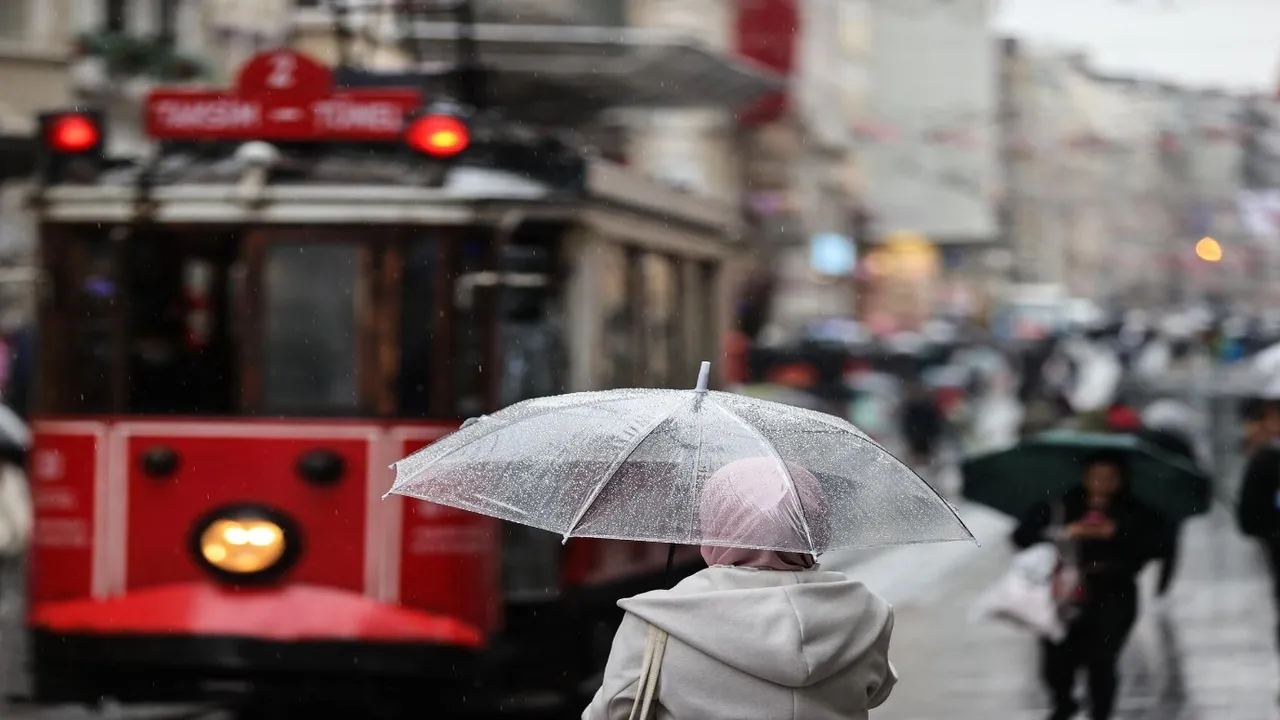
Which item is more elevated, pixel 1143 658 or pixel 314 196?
pixel 314 196

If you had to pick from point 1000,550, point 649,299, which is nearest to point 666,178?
point 649,299

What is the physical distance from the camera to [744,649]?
3.52m

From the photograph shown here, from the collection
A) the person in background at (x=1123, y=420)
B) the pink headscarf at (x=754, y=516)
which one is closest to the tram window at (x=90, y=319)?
the pink headscarf at (x=754, y=516)

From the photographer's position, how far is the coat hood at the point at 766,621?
3521 mm

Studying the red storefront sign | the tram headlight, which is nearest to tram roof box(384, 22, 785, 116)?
the tram headlight

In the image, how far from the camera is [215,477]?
852 cm

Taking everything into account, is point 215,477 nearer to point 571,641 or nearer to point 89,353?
point 89,353

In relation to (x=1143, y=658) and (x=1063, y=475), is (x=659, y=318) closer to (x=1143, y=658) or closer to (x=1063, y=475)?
(x=1063, y=475)

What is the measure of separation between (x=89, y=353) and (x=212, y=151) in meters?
1.01

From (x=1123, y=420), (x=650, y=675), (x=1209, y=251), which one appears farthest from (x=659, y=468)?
(x=1209, y=251)

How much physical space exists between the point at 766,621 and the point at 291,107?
5700 millimetres

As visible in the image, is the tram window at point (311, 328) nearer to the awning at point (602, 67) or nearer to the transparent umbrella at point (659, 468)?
the transparent umbrella at point (659, 468)

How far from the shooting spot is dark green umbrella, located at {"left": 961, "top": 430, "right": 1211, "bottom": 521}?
8.01 meters

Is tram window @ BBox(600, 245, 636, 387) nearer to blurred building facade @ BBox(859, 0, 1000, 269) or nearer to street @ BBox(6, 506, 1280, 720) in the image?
street @ BBox(6, 506, 1280, 720)
